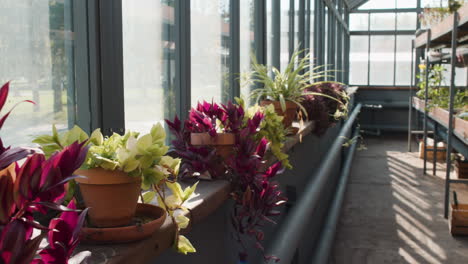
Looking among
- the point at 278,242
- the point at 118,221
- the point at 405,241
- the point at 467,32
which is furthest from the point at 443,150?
the point at 118,221

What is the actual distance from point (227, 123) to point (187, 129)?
0.50ft

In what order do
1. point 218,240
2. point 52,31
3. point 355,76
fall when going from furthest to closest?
point 355,76
point 218,240
point 52,31

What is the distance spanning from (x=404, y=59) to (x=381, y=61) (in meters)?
0.55

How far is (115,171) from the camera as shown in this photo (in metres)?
0.86

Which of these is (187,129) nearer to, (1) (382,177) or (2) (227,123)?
(2) (227,123)

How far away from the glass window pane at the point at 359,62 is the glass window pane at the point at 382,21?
358 millimetres

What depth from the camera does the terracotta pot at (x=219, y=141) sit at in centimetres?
155

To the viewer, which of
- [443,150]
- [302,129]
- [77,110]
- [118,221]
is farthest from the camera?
[443,150]

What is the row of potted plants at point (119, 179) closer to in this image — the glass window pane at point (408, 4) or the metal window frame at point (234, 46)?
the metal window frame at point (234, 46)

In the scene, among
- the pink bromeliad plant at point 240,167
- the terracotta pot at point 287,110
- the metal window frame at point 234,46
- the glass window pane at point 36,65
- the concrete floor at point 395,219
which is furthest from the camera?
the concrete floor at point 395,219

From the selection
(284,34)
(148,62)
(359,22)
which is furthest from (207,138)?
(359,22)

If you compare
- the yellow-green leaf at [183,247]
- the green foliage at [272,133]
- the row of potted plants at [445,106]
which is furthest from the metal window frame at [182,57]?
the row of potted plants at [445,106]

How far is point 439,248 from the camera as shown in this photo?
159 inches

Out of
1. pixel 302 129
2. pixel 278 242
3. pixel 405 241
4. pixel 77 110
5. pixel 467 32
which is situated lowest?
pixel 405 241
